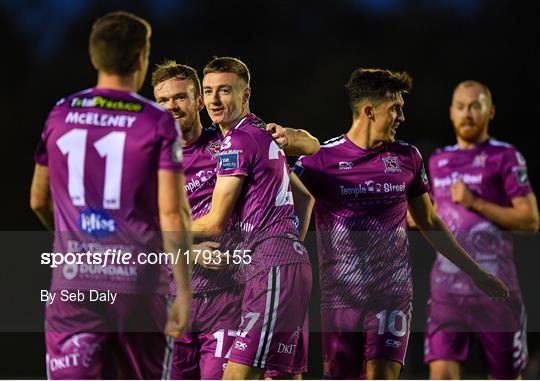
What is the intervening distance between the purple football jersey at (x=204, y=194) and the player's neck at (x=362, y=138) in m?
0.99

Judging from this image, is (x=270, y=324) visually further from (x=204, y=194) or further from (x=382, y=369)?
(x=382, y=369)

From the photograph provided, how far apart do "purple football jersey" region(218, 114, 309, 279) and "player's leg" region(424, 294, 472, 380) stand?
9.05ft

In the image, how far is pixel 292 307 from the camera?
5.95m

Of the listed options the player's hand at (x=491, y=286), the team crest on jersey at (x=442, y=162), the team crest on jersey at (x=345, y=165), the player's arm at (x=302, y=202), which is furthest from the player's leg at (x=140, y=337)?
the team crest on jersey at (x=442, y=162)

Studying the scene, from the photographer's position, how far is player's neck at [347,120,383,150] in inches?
277

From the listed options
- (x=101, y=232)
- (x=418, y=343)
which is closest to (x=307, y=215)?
(x=101, y=232)

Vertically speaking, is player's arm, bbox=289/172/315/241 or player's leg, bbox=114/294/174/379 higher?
player's arm, bbox=289/172/315/241

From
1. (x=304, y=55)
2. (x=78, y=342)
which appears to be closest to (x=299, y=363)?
(x=78, y=342)

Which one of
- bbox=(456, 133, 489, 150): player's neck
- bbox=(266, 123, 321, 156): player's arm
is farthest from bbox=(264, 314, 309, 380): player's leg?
bbox=(456, 133, 489, 150): player's neck

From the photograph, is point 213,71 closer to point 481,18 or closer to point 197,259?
point 197,259

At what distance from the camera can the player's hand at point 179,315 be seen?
4.32 meters

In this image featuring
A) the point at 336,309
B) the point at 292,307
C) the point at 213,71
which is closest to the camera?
the point at 292,307

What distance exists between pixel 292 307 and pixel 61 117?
80.9 inches

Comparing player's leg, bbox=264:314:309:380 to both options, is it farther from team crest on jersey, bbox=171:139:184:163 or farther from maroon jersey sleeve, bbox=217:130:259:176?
team crest on jersey, bbox=171:139:184:163
